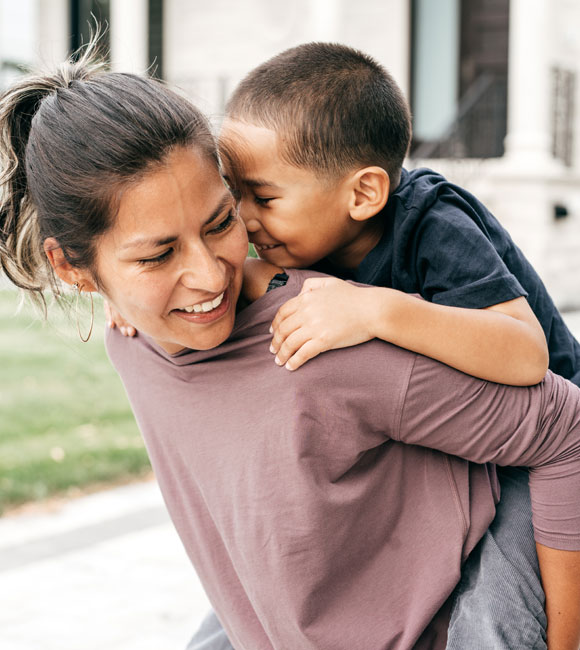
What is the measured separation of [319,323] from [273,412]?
16 cm

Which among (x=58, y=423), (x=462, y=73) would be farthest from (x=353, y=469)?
(x=462, y=73)

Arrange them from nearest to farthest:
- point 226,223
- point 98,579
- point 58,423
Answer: point 226,223 < point 98,579 < point 58,423

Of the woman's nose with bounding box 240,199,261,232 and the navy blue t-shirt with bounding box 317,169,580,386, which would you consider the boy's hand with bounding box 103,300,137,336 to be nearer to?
the woman's nose with bounding box 240,199,261,232

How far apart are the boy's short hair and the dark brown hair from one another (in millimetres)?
271

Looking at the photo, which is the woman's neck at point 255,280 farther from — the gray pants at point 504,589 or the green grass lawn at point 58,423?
the green grass lawn at point 58,423

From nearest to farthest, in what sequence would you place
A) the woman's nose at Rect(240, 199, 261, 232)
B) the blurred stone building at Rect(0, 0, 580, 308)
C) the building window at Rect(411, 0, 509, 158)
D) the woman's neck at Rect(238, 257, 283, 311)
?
the woman's neck at Rect(238, 257, 283, 311)
the woman's nose at Rect(240, 199, 261, 232)
the blurred stone building at Rect(0, 0, 580, 308)
the building window at Rect(411, 0, 509, 158)

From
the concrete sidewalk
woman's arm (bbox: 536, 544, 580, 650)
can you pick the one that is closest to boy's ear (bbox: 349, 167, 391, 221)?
woman's arm (bbox: 536, 544, 580, 650)

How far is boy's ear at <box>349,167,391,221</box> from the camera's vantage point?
72.9 inches

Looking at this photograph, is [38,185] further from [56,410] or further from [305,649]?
[56,410]

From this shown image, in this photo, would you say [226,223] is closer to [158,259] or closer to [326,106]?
[158,259]

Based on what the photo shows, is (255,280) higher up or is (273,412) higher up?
(255,280)

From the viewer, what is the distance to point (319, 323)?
1.42 metres

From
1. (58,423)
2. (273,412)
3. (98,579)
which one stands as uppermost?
(273,412)

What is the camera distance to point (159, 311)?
4.93 ft
